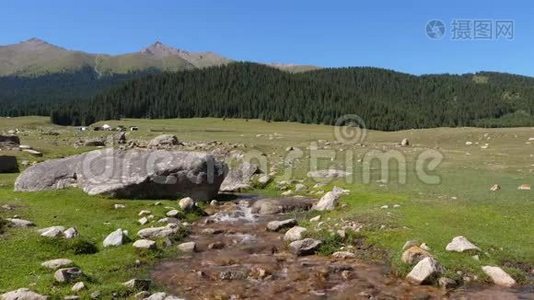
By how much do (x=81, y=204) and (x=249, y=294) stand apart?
1753 cm

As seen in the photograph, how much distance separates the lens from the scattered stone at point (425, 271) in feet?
66.4

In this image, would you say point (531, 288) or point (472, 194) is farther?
point (472, 194)

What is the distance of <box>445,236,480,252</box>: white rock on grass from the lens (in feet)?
74.3

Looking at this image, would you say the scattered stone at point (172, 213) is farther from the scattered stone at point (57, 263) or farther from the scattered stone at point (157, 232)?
the scattered stone at point (57, 263)

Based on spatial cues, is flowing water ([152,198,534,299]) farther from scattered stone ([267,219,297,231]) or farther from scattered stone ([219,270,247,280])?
scattered stone ([267,219,297,231])

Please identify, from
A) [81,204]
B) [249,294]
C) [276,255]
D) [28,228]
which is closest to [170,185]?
[81,204]

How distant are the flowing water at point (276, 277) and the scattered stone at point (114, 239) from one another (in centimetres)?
297

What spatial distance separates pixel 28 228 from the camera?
25.9 metres

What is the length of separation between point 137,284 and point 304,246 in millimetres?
9031

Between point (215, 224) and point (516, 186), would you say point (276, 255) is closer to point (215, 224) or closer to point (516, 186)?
point (215, 224)

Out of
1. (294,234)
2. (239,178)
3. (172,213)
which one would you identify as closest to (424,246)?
(294,234)

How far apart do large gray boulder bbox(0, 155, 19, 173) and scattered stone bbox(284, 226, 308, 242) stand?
103 ft

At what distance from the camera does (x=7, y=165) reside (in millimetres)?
47469

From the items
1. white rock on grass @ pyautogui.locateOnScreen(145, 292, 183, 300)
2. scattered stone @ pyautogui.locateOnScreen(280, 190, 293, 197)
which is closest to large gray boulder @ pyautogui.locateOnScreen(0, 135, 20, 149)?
scattered stone @ pyautogui.locateOnScreen(280, 190, 293, 197)
